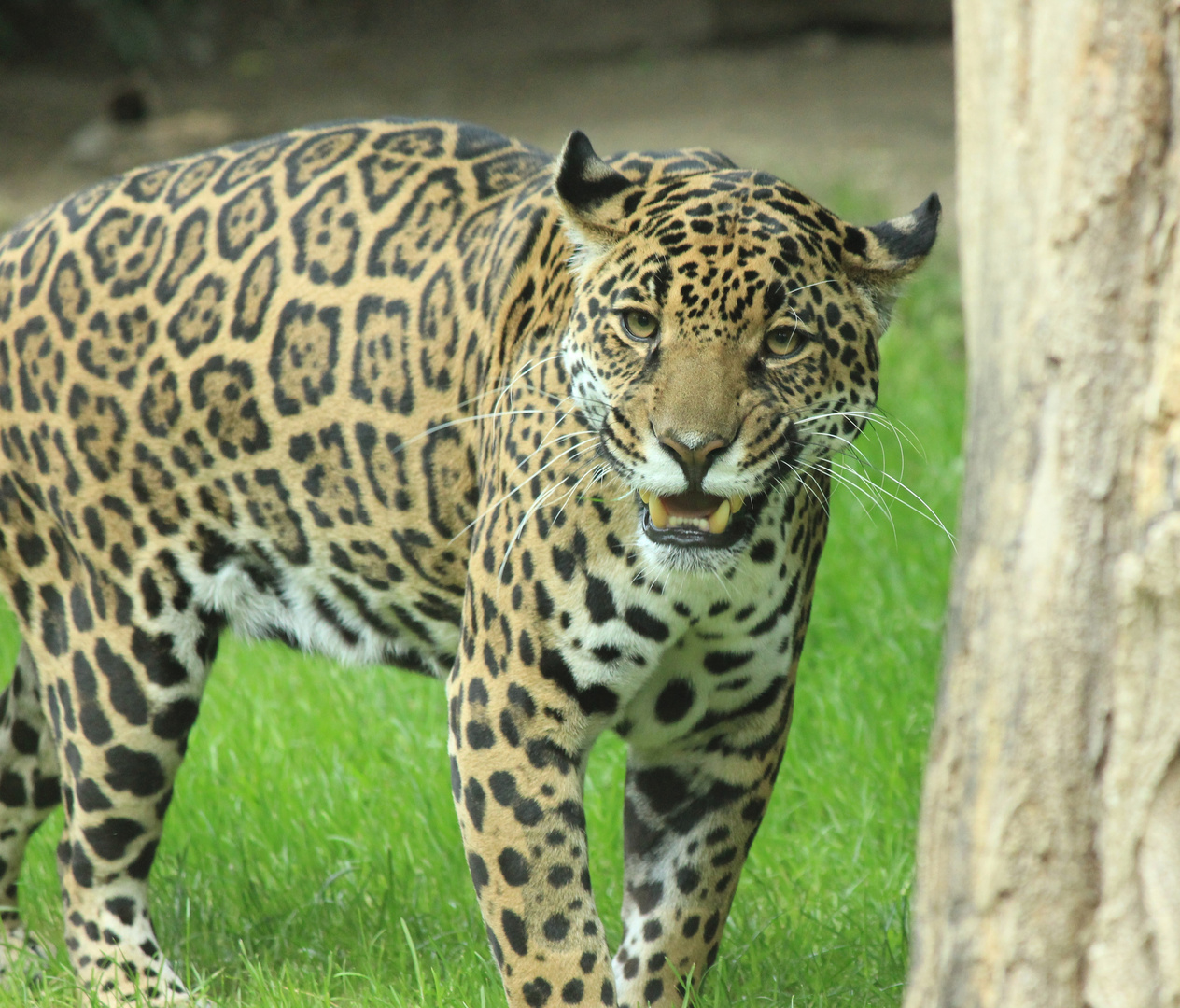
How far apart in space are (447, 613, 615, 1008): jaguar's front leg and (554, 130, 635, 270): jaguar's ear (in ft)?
3.11

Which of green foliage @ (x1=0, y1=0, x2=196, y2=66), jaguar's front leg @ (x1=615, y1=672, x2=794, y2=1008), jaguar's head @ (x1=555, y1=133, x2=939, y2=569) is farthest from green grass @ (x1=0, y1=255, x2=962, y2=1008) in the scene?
green foliage @ (x1=0, y1=0, x2=196, y2=66)

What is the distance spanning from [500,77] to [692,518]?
14.2 metres

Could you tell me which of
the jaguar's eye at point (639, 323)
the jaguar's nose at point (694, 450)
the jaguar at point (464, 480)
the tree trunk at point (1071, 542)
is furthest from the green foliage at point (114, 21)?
the tree trunk at point (1071, 542)

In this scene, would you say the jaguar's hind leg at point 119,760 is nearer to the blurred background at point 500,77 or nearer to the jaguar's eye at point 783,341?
the jaguar's eye at point 783,341

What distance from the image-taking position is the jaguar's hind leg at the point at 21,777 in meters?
5.02

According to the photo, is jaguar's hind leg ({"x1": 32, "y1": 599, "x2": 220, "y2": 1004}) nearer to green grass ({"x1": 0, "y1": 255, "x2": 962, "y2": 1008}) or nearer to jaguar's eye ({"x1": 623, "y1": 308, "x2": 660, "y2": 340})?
green grass ({"x1": 0, "y1": 255, "x2": 962, "y2": 1008})

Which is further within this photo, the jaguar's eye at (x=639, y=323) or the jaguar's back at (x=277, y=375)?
the jaguar's back at (x=277, y=375)

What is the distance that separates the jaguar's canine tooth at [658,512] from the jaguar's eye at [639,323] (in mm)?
A: 360

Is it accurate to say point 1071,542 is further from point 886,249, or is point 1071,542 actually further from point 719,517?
point 886,249

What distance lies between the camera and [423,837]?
5.29 metres

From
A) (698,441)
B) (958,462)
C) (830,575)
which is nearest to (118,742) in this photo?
(698,441)

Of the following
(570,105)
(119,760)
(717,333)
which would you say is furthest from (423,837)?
(570,105)

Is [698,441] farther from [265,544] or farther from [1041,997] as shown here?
[265,544]

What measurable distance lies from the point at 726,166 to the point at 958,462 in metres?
3.96
